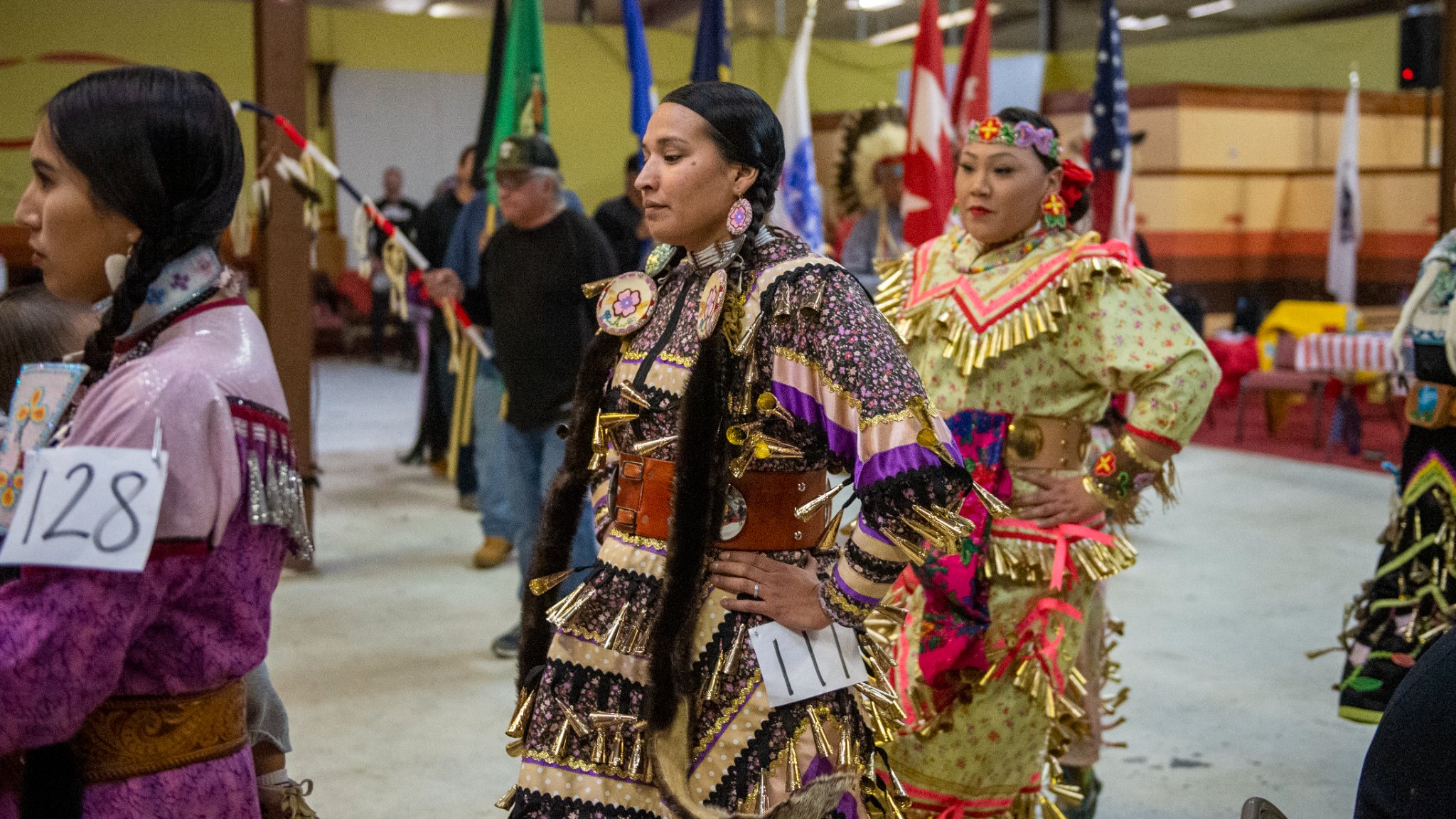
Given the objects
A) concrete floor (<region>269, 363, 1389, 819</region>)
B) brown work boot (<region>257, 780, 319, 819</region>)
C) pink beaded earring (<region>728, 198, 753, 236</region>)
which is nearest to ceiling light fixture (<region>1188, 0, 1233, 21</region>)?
concrete floor (<region>269, 363, 1389, 819</region>)

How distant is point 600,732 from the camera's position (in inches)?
76.6

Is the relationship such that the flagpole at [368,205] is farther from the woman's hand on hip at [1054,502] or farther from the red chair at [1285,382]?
the red chair at [1285,382]

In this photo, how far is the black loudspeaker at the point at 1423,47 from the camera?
42.8ft

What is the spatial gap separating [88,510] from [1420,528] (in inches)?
129

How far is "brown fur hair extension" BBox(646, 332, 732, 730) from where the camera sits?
187cm

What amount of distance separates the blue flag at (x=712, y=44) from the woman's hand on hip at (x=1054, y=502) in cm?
304

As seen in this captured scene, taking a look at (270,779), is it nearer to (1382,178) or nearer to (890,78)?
(1382,178)

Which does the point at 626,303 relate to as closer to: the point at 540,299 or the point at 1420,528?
the point at 1420,528

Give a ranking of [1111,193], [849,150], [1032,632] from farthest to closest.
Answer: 1. [1111,193]
2. [849,150]
3. [1032,632]

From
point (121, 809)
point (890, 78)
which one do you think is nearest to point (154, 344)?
point (121, 809)

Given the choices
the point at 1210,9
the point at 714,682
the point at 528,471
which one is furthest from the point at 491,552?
the point at 1210,9

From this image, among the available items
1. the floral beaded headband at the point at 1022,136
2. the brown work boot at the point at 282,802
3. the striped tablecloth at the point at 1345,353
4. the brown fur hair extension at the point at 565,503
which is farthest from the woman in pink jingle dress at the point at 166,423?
the striped tablecloth at the point at 1345,353

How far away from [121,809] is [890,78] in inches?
640

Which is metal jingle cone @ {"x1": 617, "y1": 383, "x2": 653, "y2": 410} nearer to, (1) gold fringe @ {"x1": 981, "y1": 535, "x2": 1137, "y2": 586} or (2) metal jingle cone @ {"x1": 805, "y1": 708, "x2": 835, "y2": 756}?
(2) metal jingle cone @ {"x1": 805, "y1": 708, "x2": 835, "y2": 756}
